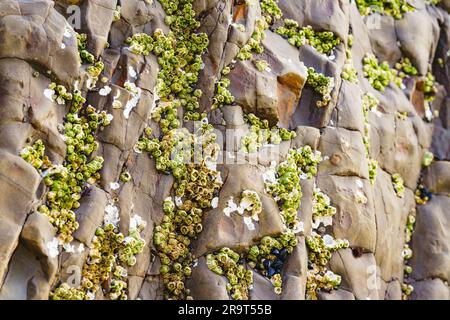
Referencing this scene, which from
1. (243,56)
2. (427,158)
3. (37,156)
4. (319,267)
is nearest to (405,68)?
(427,158)

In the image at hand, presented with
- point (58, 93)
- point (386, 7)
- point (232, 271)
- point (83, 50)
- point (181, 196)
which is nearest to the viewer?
point (58, 93)

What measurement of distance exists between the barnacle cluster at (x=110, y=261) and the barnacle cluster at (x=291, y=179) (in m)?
1.61

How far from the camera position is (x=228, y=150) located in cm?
690

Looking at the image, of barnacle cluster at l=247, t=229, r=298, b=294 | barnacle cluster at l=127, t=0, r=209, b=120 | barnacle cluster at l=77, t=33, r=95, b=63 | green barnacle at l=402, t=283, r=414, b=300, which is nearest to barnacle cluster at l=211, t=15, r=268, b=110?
barnacle cluster at l=127, t=0, r=209, b=120

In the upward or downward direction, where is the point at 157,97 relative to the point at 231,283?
upward

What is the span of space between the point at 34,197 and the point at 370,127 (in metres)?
4.58

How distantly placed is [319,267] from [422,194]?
2549 mm

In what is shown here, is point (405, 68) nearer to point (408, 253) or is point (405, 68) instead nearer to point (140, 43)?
point (408, 253)

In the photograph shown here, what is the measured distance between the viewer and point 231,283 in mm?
6383

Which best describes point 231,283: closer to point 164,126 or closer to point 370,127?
point 164,126

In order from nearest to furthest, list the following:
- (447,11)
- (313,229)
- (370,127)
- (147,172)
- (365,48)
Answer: (147,172) < (313,229) < (370,127) < (365,48) < (447,11)

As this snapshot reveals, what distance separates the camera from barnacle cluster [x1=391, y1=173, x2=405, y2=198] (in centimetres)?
841

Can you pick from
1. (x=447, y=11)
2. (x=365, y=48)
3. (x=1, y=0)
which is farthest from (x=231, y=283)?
(x=447, y=11)

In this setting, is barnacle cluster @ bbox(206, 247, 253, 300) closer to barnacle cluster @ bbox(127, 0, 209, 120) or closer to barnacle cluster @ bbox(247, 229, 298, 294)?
barnacle cluster @ bbox(247, 229, 298, 294)
